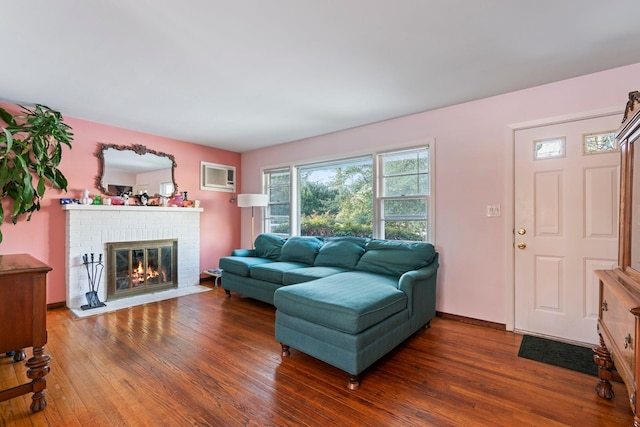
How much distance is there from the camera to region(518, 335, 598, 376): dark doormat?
2209 millimetres

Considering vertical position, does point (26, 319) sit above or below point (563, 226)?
below

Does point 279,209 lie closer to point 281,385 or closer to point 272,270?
point 272,270

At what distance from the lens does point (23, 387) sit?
5.65 feet

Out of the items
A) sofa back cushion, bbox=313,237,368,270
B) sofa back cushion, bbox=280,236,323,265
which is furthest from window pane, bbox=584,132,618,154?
sofa back cushion, bbox=280,236,323,265

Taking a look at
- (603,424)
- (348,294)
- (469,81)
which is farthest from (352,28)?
(603,424)

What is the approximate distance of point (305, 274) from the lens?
10.6ft

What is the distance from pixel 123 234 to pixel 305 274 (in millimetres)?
2740

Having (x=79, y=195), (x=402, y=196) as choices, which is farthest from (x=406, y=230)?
(x=79, y=195)

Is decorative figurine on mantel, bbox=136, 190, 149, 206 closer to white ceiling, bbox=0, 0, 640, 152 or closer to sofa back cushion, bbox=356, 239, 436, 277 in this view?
white ceiling, bbox=0, 0, 640, 152

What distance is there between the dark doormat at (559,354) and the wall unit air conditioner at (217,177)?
15.9ft

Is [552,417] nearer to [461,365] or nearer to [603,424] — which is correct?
[603,424]

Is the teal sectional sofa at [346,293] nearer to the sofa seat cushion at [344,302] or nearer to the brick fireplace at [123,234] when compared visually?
the sofa seat cushion at [344,302]

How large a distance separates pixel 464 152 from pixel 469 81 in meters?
0.77

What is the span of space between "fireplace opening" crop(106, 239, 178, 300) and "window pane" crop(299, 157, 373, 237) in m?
2.13
